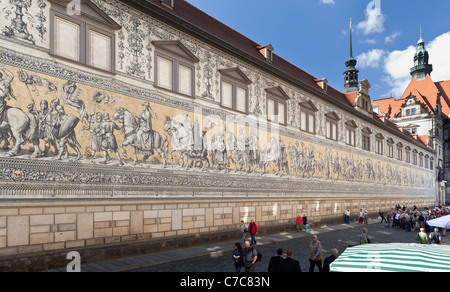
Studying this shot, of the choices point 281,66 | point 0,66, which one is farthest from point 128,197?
point 281,66

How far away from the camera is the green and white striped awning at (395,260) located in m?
5.14

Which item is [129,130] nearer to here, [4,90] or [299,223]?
[4,90]

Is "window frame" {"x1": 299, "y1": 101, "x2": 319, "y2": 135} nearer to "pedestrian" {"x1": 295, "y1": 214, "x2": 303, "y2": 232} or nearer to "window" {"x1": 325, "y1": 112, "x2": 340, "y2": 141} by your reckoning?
"window" {"x1": 325, "y1": 112, "x2": 340, "y2": 141}

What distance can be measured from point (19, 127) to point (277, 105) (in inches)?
588

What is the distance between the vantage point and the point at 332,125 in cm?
2809

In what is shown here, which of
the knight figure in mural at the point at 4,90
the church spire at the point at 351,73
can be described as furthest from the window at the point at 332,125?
the church spire at the point at 351,73

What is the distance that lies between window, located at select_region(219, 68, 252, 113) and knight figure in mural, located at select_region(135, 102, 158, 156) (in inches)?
189

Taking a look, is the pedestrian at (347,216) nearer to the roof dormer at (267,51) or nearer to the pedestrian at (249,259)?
the roof dormer at (267,51)

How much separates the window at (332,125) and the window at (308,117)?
2.17 meters

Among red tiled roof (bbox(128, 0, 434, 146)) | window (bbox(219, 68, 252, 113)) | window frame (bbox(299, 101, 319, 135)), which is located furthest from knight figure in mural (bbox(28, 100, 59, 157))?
window frame (bbox(299, 101, 319, 135))

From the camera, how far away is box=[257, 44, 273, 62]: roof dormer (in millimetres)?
21362

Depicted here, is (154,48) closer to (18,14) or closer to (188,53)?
(188,53)

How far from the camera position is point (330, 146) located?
89.4 ft

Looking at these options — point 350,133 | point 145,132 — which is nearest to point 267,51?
point 145,132
